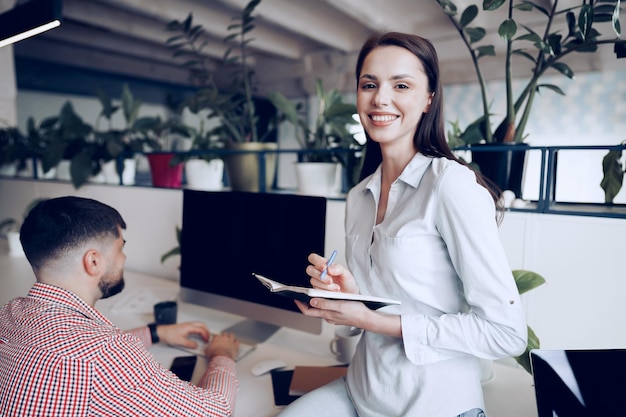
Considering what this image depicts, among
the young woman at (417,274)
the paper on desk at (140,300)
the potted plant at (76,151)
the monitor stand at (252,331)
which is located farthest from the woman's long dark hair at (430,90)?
the potted plant at (76,151)

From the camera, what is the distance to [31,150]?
2518 millimetres

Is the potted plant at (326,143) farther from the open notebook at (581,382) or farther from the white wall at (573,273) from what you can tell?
the open notebook at (581,382)

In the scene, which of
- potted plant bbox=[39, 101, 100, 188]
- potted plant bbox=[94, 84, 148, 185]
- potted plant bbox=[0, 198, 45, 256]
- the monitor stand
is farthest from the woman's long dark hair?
potted plant bbox=[0, 198, 45, 256]

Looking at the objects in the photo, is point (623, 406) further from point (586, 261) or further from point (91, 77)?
point (91, 77)

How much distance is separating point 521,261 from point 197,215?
1020 millimetres

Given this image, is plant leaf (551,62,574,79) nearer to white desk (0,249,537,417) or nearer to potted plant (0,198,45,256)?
white desk (0,249,537,417)

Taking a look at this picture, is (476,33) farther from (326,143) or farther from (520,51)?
(326,143)

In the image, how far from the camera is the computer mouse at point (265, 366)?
1131mm

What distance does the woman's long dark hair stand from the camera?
0.93 m

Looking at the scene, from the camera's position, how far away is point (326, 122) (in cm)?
165

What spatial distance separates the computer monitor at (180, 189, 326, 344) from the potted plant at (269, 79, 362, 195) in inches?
13.6

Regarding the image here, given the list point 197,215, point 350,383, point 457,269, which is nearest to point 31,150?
point 197,215

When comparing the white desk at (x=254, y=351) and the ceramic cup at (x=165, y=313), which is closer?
the white desk at (x=254, y=351)

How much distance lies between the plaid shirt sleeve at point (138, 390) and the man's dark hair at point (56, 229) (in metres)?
0.24
